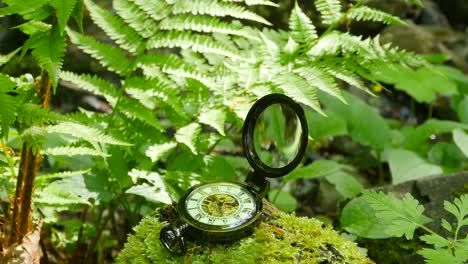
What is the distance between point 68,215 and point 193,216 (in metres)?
2.15

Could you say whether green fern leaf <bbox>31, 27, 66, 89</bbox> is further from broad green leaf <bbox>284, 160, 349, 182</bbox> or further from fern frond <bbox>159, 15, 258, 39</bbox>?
broad green leaf <bbox>284, 160, 349, 182</bbox>

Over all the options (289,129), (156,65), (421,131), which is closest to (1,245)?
(156,65)

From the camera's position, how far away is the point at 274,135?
2.41 m

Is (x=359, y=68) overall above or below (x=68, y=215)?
above

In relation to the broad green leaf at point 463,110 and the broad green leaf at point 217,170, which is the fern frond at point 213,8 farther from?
the broad green leaf at point 463,110

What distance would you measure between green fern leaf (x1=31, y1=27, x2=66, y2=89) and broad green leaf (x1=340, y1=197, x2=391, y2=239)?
5.34 feet

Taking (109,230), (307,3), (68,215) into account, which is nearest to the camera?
(109,230)

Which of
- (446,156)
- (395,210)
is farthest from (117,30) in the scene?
(446,156)

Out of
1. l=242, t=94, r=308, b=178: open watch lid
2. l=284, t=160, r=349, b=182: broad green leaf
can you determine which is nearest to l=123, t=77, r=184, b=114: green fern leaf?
l=242, t=94, r=308, b=178: open watch lid

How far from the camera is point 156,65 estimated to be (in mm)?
3105

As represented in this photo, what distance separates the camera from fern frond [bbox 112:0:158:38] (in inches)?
122

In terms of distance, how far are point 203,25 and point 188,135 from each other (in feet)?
1.87

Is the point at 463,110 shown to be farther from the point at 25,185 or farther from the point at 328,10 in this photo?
the point at 25,185

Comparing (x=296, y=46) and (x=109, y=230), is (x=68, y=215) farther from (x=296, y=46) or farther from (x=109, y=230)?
(x=296, y=46)
